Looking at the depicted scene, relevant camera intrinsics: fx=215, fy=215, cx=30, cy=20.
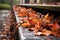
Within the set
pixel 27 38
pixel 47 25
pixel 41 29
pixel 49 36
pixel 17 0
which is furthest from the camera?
pixel 17 0

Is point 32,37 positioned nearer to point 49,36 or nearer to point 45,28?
point 49,36

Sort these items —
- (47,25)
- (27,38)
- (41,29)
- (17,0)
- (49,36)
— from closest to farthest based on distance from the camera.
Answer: (27,38), (49,36), (41,29), (47,25), (17,0)

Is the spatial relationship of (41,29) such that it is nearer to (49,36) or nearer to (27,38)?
(49,36)

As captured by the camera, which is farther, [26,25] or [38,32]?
[26,25]

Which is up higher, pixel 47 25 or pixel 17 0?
pixel 47 25

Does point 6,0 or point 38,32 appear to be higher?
point 38,32

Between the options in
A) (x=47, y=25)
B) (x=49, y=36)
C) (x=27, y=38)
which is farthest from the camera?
(x=47, y=25)

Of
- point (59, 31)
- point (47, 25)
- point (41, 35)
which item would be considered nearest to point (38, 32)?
point (41, 35)

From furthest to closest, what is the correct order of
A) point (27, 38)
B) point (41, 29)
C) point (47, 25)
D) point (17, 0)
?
point (17, 0), point (47, 25), point (41, 29), point (27, 38)

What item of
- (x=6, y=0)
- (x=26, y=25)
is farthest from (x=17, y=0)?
(x=26, y=25)
